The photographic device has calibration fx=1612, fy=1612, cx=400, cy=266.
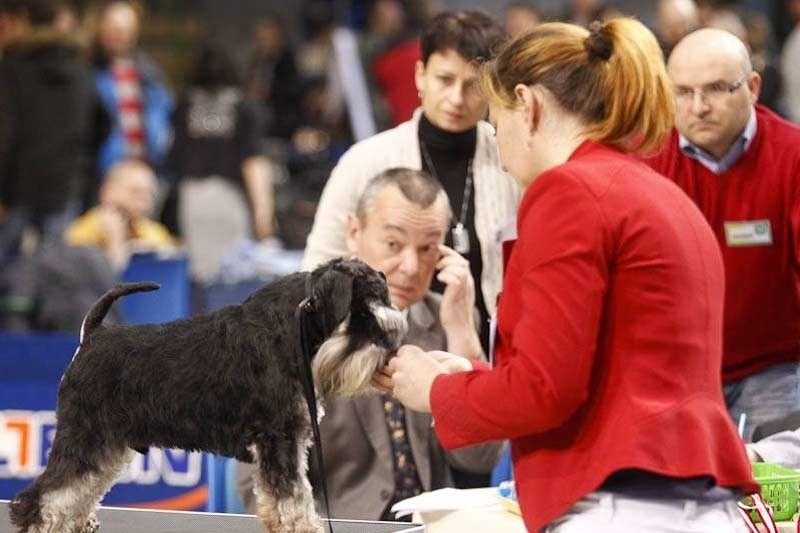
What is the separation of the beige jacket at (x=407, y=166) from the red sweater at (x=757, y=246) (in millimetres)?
548

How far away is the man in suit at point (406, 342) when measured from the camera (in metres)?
4.05

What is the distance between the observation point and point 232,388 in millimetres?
2834

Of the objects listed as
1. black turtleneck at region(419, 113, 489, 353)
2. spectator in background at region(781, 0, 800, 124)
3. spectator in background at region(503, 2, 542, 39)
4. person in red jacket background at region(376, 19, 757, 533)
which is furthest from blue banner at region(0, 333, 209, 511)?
spectator in background at region(503, 2, 542, 39)

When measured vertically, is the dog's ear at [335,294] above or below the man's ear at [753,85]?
below

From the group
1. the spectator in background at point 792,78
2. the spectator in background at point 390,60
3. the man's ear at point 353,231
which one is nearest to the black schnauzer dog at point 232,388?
the man's ear at point 353,231

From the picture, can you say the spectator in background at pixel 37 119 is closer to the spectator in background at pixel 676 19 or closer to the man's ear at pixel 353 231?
the spectator in background at pixel 676 19

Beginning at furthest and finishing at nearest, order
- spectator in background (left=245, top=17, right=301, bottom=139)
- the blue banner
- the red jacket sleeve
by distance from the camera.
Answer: spectator in background (left=245, top=17, right=301, bottom=139) → the blue banner → the red jacket sleeve

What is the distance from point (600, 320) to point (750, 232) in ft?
6.50

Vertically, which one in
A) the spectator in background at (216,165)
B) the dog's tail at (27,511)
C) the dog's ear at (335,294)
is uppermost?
the spectator in background at (216,165)

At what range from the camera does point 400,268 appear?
4.05 meters

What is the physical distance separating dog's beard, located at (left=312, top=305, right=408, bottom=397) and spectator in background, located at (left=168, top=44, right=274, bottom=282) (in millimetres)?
7481

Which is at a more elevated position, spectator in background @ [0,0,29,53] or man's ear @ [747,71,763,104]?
spectator in background @ [0,0,29,53]

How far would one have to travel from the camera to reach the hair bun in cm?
274

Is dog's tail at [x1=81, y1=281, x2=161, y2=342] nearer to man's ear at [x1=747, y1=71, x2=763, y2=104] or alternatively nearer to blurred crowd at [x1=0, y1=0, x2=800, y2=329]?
man's ear at [x1=747, y1=71, x2=763, y2=104]
